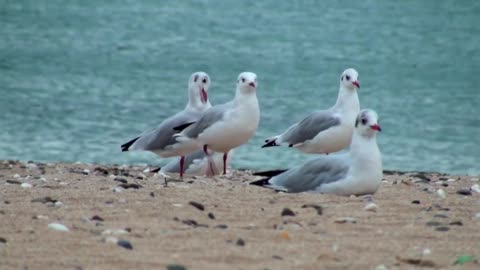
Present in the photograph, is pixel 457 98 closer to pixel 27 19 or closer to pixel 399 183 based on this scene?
pixel 399 183

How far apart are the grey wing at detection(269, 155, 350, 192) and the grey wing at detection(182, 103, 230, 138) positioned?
5.52 ft

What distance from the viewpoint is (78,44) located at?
36281mm

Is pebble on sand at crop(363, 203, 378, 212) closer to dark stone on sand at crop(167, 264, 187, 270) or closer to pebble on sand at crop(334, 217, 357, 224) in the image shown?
pebble on sand at crop(334, 217, 357, 224)

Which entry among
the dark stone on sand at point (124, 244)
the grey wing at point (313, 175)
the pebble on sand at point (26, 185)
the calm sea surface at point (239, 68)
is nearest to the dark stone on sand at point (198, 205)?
the grey wing at point (313, 175)

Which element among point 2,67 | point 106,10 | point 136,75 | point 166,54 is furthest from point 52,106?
point 106,10

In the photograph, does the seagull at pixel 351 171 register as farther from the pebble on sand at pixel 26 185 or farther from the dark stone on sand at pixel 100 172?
the dark stone on sand at pixel 100 172

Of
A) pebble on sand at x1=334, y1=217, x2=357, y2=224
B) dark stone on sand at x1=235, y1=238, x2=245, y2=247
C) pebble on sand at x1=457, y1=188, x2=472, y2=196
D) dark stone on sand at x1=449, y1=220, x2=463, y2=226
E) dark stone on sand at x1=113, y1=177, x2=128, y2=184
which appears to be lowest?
dark stone on sand at x1=235, y1=238, x2=245, y2=247

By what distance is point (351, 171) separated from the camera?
23.7 feet

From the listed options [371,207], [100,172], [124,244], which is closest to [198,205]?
[371,207]

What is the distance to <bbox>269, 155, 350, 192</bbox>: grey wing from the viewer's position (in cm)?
732

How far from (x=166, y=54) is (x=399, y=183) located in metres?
25.5

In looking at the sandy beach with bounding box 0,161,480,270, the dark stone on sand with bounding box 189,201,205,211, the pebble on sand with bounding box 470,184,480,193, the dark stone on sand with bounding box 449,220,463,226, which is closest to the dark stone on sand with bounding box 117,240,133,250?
the sandy beach with bounding box 0,161,480,270

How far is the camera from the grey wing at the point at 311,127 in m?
9.63

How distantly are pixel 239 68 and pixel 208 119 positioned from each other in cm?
2090
